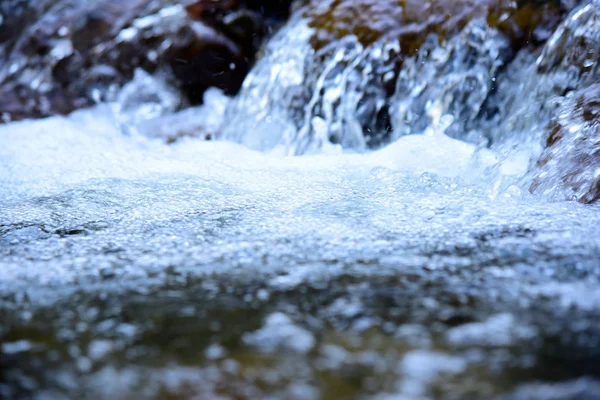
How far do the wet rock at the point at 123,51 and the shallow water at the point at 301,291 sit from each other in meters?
2.05

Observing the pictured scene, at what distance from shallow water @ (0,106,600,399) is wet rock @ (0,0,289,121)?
6.72 feet

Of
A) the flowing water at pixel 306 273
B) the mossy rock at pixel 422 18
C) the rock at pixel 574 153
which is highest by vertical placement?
the mossy rock at pixel 422 18

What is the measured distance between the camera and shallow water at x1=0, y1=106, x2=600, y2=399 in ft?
2.79

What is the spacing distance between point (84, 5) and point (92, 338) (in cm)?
427

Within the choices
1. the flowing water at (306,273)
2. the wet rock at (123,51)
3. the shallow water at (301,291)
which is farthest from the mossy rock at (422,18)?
the shallow water at (301,291)

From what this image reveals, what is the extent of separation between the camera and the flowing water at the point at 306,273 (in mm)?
858

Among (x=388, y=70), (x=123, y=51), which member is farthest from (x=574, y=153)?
(x=123, y=51)

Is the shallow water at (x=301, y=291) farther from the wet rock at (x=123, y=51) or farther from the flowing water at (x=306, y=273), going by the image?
the wet rock at (x=123, y=51)

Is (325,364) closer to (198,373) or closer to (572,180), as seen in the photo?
(198,373)

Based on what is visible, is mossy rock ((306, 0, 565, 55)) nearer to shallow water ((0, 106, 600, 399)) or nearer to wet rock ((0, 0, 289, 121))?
wet rock ((0, 0, 289, 121))

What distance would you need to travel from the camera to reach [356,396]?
0.80 m

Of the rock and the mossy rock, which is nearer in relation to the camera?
the rock

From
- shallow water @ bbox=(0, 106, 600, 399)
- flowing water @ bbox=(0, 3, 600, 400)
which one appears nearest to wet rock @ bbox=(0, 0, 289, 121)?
flowing water @ bbox=(0, 3, 600, 400)

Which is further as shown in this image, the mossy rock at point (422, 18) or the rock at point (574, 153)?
the mossy rock at point (422, 18)
